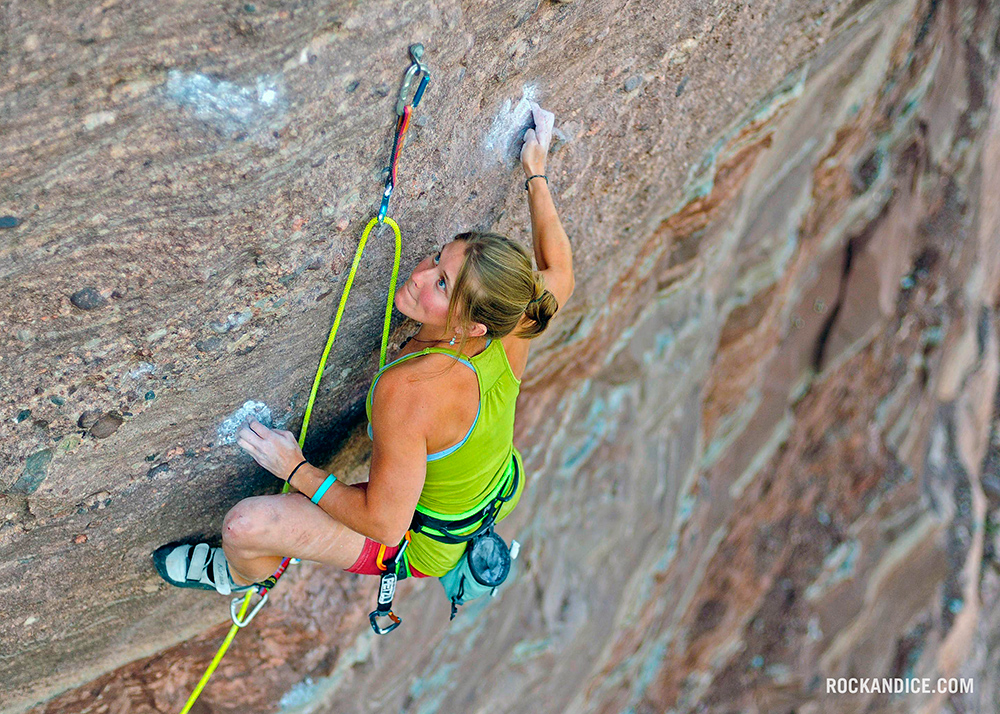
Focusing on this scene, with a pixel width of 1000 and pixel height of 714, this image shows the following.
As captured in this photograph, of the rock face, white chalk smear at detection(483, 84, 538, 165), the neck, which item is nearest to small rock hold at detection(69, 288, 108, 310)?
the rock face

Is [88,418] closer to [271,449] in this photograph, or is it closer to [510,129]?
[271,449]

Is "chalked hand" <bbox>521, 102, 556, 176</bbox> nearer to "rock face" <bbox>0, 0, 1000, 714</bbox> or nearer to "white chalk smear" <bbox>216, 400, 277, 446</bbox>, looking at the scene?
"rock face" <bbox>0, 0, 1000, 714</bbox>

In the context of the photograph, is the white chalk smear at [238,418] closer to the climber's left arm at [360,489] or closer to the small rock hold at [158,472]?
the climber's left arm at [360,489]

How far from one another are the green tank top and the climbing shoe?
28.2 inches

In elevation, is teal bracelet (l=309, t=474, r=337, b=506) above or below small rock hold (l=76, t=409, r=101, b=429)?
below

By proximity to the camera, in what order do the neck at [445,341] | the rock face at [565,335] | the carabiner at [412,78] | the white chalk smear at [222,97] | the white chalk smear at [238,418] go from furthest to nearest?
1. the white chalk smear at [238,418]
2. the neck at [445,341]
3. the carabiner at [412,78]
4. the rock face at [565,335]
5. the white chalk smear at [222,97]

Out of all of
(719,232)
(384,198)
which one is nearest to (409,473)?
(384,198)

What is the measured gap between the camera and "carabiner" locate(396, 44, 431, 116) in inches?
81.8

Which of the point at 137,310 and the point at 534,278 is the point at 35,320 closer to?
the point at 137,310

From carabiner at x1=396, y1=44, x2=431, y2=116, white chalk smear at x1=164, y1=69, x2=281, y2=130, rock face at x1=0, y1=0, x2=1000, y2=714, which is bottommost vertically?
rock face at x1=0, y1=0, x2=1000, y2=714

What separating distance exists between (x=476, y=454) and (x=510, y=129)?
1.22 metres

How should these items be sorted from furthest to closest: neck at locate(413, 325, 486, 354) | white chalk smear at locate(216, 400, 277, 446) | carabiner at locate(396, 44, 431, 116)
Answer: white chalk smear at locate(216, 400, 277, 446)
neck at locate(413, 325, 486, 354)
carabiner at locate(396, 44, 431, 116)

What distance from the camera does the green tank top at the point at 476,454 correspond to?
91.8 inches

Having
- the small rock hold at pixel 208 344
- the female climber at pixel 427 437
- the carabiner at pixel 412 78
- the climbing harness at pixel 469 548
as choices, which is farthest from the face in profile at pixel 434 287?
the climbing harness at pixel 469 548
